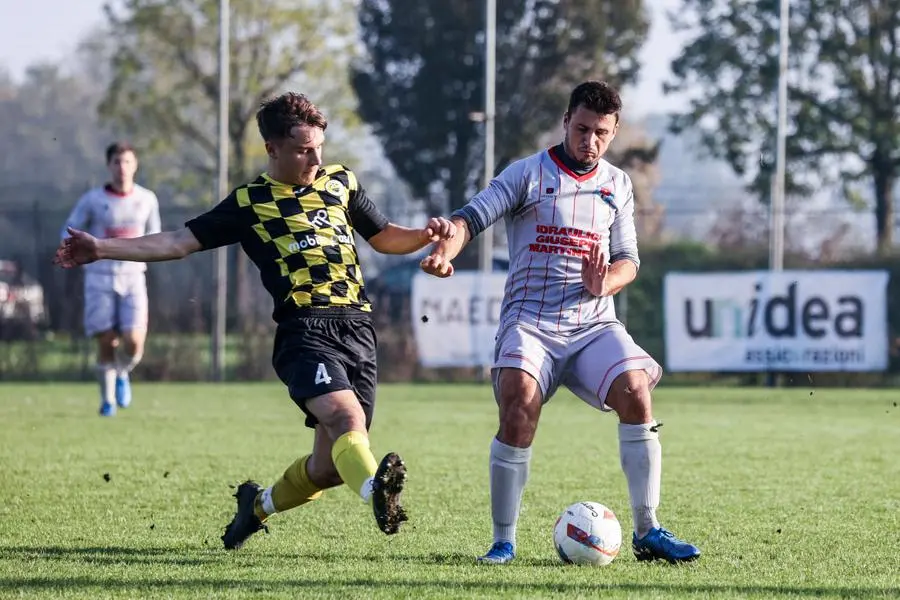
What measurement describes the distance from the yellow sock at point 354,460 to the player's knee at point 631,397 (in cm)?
105

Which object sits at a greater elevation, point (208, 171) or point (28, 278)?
point (208, 171)

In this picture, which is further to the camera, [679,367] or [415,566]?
[679,367]

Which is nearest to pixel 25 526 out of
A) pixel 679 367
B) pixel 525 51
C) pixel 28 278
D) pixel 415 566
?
pixel 415 566

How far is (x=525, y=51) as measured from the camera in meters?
35.3

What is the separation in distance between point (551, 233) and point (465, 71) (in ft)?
97.0

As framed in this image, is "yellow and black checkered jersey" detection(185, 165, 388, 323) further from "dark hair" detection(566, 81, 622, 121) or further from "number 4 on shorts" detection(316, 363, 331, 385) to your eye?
"dark hair" detection(566, 81, 622, 121)

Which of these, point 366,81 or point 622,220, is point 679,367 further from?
point 366,81

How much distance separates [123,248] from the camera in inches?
231

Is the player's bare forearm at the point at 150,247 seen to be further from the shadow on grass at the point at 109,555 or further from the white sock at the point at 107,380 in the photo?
the white sock at the point at 107,380

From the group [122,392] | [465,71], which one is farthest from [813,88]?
[122,392]

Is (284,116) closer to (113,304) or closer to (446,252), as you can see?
(446,252)

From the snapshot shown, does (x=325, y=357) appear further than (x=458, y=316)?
No

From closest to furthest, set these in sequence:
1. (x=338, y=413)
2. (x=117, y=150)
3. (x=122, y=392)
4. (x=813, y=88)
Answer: (x=338, y=413), (x=117, y=150), (x=122, y=392), (x=813, y=88)

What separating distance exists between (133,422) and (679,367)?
9.26 metres
